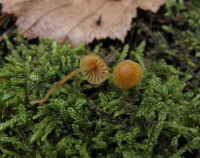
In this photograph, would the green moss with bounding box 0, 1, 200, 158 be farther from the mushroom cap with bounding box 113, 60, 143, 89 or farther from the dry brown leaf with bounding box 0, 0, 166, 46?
the dry brown leaf with bounding box 0, 0, 166, 46

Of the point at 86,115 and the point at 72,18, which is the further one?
the point at 72,18

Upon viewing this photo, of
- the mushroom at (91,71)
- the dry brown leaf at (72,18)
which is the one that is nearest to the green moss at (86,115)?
the mushroom at (91,71)

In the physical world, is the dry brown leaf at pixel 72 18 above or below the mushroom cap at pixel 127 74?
above

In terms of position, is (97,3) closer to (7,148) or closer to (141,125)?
(141,125)

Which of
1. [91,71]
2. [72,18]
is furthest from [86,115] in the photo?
[72,18]

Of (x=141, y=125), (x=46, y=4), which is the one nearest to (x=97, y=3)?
(x=46, y=4)

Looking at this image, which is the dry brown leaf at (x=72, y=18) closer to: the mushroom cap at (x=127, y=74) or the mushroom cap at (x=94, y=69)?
the mushroom cap at (x=94, y=69)

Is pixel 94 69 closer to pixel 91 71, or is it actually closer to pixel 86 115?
pixel 91 71
